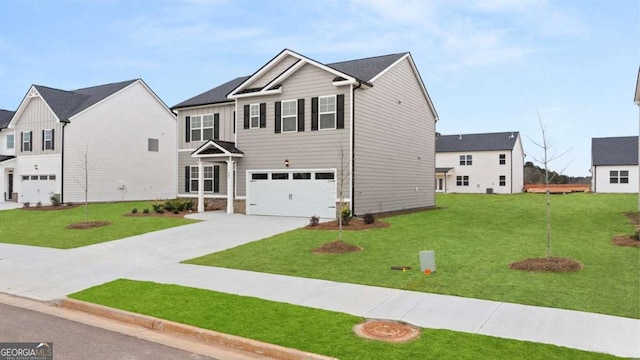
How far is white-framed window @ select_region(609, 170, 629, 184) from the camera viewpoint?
4444 cm

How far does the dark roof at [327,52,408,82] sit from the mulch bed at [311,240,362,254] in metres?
10.6

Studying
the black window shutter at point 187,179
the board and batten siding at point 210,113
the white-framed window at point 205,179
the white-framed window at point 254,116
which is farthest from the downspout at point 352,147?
→ the black window shutter at point 187,179

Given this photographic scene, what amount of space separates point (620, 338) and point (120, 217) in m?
21.6

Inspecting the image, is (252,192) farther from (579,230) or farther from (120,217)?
(579,230)

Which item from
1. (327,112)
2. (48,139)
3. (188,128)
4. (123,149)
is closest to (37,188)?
(48,139)

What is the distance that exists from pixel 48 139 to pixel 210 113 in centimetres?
1438

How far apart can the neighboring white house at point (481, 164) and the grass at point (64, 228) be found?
127ft

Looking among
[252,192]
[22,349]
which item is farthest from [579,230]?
[22,349]

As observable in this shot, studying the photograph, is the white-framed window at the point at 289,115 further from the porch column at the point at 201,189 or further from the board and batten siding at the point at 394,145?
the porch column at the point at 201,189

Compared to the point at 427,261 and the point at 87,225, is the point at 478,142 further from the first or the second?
the point at 427,261

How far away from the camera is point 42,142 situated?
109ft

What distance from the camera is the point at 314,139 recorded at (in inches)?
835

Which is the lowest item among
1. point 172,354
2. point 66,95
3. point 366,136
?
point 172,354

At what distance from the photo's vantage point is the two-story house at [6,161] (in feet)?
118
